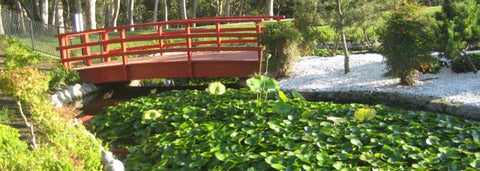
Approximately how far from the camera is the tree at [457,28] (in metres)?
7.85

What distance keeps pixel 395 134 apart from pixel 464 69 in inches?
164

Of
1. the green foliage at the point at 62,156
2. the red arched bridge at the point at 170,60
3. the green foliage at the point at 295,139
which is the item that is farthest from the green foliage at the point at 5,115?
the red arched bridge at the point at 170,60

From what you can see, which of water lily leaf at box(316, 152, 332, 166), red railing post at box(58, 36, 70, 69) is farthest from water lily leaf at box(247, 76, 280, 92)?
red railing post at box(58, 36, 70, 69)

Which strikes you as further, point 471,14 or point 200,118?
point 471,14

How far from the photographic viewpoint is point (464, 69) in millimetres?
8586

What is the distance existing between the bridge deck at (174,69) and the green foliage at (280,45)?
0.55m

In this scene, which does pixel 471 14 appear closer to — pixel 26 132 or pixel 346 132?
pixel 346 132

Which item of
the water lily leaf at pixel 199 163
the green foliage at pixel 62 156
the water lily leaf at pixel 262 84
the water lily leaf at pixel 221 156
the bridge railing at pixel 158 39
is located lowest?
the water lily leaf at pixel 199 163

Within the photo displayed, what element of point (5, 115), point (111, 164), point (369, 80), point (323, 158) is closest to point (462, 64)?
point (369, 80)

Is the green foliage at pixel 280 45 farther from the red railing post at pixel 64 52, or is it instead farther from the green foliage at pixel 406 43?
the red railing post at pixel 64 52

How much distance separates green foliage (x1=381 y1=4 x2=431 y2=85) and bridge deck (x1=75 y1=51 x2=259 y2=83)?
117 inches

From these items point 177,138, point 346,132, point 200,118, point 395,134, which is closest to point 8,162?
point 177,138

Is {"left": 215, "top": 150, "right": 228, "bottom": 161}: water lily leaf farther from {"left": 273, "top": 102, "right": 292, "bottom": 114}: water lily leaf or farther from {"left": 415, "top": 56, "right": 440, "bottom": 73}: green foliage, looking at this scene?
{"left": 415, "top": 56, "right": 440, "bottom": 73}: green foliage

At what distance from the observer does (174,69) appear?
1077 cm
